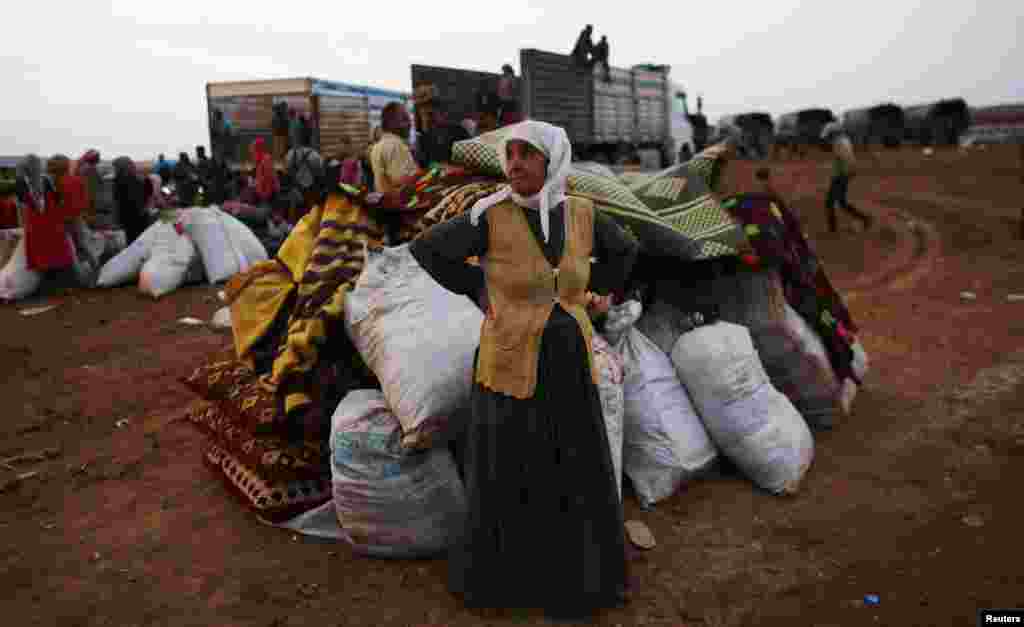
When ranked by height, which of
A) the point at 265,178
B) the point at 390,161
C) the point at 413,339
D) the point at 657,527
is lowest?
the point at 657,527

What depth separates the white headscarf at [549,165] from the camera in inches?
82.8

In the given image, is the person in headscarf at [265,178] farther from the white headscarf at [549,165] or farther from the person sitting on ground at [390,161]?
the white headscarf at [549,165]

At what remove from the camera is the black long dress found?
2186 mm

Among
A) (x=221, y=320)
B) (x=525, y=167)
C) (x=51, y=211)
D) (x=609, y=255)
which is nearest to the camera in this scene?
(x=525, y=167)

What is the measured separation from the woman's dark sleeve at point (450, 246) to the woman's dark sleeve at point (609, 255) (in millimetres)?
402

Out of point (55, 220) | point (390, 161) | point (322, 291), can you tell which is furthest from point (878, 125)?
point (322, 291)

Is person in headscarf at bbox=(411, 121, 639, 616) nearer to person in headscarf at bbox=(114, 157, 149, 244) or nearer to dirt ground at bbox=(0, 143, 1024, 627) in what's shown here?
dirt ground at bbox=(0, 143, 1024, 627)

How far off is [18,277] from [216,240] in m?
2.24

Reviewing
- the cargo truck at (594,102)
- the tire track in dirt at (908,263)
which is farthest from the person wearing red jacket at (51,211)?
the tire track in dirt at (908,263)

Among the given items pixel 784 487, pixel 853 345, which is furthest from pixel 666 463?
pixel 853 345

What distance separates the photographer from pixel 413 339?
2656 mm

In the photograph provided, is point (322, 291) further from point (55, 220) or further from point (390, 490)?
point (55, 220)

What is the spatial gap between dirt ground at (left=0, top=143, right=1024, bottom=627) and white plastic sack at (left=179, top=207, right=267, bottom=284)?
2.46 m

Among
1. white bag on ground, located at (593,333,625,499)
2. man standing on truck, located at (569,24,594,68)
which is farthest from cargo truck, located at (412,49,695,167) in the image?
white bag on ground, located at (593,333,625,499)
